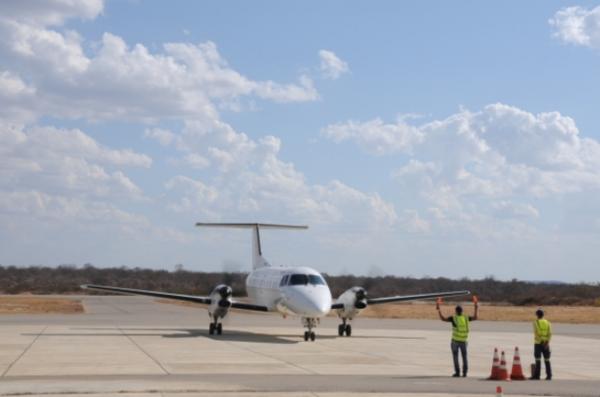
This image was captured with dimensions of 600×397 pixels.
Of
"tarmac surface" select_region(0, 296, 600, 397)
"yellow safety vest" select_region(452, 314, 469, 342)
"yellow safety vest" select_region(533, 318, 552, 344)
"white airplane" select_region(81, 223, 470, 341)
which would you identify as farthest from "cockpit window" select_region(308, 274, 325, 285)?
"yellow safety vest" select_region(533, 318, 552, 344)

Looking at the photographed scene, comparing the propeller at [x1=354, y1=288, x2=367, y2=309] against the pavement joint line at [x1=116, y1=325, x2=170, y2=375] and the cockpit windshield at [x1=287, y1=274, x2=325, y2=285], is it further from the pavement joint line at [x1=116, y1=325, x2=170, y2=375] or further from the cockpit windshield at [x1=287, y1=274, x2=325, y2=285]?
the pavement joint line at [x1=116, y1=325, x2=170, y2=375]

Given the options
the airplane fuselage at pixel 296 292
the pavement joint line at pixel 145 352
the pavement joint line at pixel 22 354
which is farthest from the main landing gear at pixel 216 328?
the pavement joint line at pixel 22 354

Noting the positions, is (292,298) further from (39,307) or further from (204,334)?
(39,307)

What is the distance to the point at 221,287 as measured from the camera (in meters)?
33.4

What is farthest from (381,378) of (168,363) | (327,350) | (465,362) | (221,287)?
(221,287)

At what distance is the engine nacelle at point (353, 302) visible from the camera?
32.9 m

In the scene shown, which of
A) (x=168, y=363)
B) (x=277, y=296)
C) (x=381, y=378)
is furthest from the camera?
(x=277, y=296)

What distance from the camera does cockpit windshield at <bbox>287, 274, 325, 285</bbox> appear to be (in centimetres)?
3006

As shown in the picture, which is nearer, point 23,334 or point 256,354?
point 256,354

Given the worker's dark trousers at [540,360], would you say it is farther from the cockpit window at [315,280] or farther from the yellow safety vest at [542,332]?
the cockpit window at [315,280]

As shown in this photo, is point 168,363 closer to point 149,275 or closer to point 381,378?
point 381,378

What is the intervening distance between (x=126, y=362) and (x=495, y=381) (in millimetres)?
8730

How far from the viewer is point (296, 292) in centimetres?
2936

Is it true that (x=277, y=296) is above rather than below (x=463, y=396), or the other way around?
above
